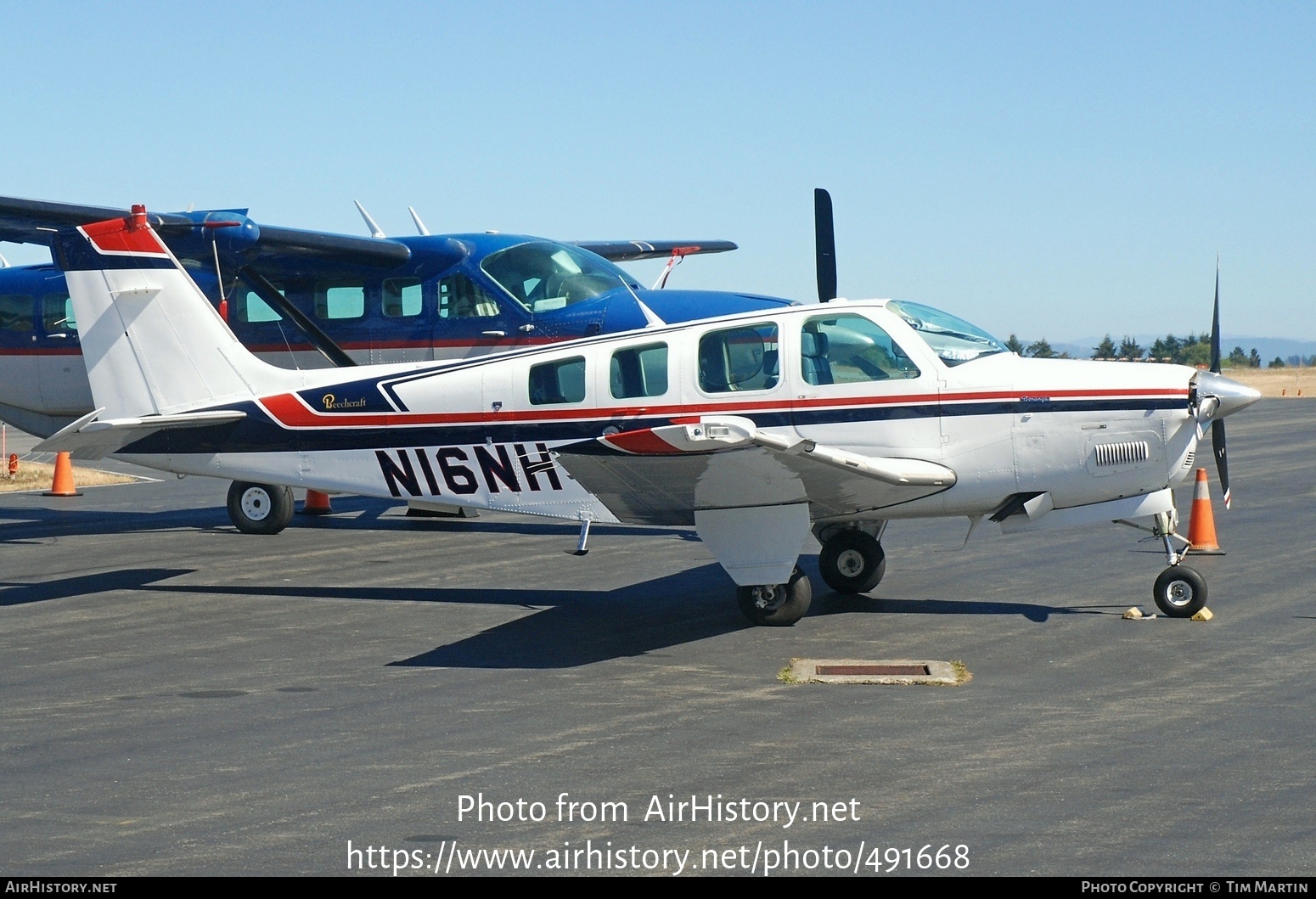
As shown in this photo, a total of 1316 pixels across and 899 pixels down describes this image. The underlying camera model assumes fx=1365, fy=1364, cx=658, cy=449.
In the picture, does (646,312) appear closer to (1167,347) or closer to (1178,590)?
(1178,590)

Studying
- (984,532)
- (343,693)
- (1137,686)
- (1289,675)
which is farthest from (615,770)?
(984,532)

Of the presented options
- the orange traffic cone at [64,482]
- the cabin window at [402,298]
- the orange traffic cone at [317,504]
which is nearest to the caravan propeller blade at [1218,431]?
the cabin window at [402,298]

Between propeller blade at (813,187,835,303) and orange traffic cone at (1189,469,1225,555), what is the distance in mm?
4416

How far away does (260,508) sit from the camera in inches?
685

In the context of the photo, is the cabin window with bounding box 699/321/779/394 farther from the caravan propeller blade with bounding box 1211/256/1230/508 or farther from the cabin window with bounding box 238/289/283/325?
the cabin window with bounding box 238/289/283/325

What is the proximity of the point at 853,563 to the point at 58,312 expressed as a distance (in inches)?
480

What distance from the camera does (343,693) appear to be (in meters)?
8.90

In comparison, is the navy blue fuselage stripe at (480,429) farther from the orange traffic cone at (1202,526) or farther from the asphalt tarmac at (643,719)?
the orange traffic cone at (1202,526)

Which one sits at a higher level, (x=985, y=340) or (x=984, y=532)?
(x=985, y=340)

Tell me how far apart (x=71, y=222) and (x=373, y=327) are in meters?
3.95

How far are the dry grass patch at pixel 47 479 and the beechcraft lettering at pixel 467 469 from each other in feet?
45.8

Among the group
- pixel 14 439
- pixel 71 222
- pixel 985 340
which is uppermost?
pixel 71 222

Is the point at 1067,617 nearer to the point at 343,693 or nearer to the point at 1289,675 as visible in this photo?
the point at 1289,675

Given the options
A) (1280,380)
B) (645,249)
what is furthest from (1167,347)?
(645,249)
